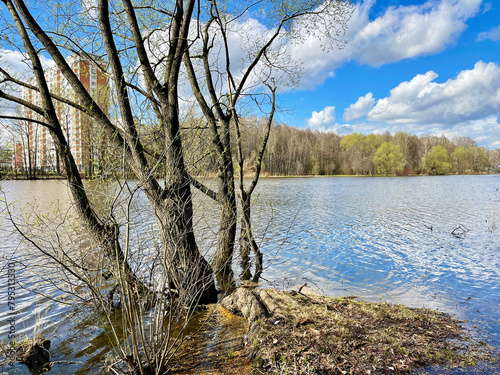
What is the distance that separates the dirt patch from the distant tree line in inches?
2333

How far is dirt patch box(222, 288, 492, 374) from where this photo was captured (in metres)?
3.51

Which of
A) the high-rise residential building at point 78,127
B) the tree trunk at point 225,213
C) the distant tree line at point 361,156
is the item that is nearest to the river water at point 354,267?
the tree trunk at point 225,213

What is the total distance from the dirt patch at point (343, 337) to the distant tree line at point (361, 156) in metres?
59.3

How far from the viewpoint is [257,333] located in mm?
4125

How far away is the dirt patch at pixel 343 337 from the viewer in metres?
3.51

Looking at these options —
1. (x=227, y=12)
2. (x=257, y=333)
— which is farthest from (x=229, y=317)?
(x=227, y=12)

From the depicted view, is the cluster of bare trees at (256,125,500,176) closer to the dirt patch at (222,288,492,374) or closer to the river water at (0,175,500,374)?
the river water at (0,175,500,374)

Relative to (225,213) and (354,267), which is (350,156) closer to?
(354,267)

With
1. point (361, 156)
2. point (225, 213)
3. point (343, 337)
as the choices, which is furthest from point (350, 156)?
point (343, 337)

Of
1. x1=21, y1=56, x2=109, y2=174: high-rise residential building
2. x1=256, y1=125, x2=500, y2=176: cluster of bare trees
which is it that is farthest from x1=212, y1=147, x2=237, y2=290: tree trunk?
x1=256, y1=125, x2=500, y2=176: cluster of bare trees

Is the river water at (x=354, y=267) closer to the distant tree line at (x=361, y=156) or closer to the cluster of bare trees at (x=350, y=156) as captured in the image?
the distant tree line at (x=361, y=156)

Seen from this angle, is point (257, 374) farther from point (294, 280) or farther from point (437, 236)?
point (437, 236)

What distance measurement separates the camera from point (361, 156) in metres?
79.0

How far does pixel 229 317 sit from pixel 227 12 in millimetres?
6779
